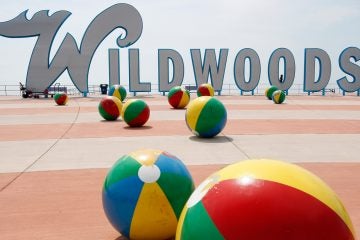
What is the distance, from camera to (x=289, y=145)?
Result: 920 centimetres

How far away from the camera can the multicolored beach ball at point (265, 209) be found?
91.4 inches

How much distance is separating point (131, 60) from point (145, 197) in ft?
89.7

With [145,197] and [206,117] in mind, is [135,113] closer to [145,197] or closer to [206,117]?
[206,117]

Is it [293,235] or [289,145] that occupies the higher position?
[293,235]

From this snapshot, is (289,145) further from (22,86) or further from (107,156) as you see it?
(22,86)

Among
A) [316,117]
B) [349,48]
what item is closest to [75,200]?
[316,117]

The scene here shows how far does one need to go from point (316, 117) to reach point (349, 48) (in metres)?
20.8

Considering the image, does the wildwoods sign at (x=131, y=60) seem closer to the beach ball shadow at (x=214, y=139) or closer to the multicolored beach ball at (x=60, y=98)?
the multicolored beach ball at (x=60, y=98)

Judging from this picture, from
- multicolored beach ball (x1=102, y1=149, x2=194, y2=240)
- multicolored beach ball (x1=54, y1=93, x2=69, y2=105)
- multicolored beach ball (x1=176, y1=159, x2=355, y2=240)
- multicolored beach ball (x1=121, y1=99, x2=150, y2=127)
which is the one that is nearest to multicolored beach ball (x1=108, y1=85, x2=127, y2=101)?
multicolored beach ball (x1=54, y1=93, x2=69, y2=105)

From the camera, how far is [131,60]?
30297mm

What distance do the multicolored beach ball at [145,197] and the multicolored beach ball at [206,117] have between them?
597cm

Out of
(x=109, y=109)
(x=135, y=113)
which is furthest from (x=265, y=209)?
(x=109, y=109)

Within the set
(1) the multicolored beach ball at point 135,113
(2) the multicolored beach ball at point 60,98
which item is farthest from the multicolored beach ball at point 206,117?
(2) the multicolored beach ball at point 60,98

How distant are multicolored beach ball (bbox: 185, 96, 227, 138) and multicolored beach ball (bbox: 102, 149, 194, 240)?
597 cm
